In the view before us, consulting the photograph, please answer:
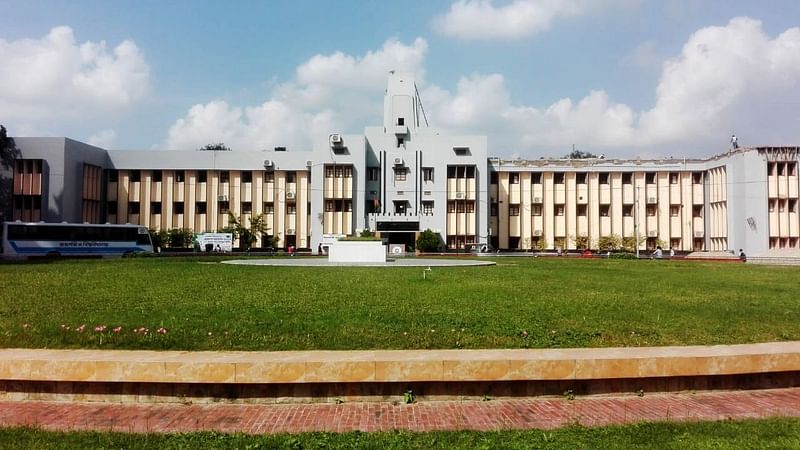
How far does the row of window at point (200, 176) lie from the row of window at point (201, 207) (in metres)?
2.37

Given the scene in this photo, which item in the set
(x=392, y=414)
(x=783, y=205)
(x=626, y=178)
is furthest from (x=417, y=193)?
(x=392, y=414)

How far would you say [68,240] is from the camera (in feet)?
110

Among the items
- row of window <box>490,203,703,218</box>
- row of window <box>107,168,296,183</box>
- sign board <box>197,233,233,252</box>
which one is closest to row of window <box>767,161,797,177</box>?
row of window <box>490,203,703,218</box>

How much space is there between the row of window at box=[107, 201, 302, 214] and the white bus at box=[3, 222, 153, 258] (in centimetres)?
1537

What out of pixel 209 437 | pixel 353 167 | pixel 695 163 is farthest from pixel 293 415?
pixel 695 163

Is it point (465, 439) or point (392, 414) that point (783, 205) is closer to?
point (392, 414)

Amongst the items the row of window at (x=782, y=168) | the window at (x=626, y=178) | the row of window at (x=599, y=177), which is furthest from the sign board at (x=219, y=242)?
the row of window at (x=782, y=168)

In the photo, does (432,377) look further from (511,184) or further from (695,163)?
(695,163)

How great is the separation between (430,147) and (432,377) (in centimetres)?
4770

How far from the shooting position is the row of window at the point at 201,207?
51.9m

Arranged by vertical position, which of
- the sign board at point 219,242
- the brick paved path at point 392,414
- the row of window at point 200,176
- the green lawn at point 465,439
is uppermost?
the row of window at point 200,176

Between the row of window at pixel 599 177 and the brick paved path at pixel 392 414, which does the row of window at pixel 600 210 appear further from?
the brick paved path at pixel 392 414

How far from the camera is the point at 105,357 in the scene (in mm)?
5672

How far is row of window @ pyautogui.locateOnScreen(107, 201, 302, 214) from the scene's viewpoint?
5194 centimetres
